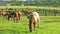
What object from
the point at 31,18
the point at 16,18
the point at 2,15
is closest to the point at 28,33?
the point at 31,18

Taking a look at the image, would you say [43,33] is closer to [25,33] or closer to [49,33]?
[49,33]

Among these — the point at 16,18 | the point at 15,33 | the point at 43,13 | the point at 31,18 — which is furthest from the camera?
the point at 43,13

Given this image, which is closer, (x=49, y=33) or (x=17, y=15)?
(x=49, y=33)

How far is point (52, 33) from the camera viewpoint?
14094 mm

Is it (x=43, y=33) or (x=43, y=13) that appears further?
(x=43, y=13)

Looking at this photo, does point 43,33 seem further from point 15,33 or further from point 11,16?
point 11,16

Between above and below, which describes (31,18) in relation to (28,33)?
above

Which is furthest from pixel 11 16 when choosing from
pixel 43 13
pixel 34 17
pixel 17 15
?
pixel 43 13

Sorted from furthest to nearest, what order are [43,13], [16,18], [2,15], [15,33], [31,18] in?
[43,13] → [2,15] → [16,18] → [31,18] → [15,33]

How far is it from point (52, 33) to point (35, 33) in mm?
→ 1228

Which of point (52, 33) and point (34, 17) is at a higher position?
point (34, 17)

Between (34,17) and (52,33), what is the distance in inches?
79.6

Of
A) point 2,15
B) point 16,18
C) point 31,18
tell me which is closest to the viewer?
point 31,18

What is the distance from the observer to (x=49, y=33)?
1408 cm
